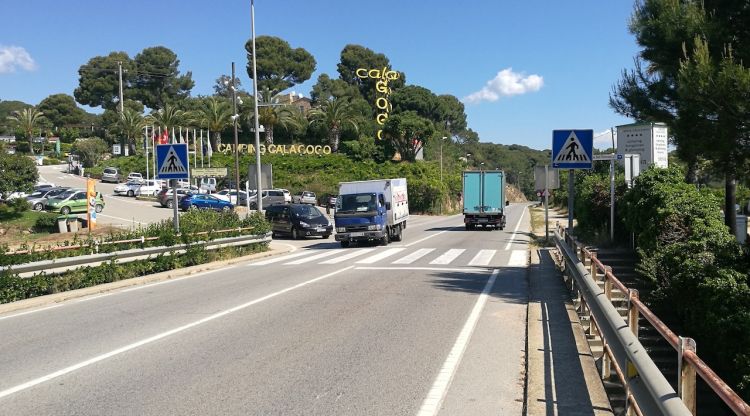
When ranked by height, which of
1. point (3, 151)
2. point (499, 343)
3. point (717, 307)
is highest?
point (3, 151)

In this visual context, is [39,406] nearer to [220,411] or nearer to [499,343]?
[220,411]

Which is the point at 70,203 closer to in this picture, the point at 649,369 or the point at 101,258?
the point at 101,258

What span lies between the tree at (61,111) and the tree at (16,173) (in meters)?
78.5

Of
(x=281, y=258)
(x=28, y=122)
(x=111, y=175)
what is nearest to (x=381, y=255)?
(x=281, y=258)

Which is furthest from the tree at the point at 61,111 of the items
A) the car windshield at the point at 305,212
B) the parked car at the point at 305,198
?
the car windshield at the point at 305,212

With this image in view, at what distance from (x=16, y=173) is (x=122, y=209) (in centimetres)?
1170

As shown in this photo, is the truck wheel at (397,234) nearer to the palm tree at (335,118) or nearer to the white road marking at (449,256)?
the white road marking at (449,256)

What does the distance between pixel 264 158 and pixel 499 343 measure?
70.5 meters

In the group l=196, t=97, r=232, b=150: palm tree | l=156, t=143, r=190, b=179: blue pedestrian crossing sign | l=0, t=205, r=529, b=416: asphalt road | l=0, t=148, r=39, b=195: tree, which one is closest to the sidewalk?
l=0, t=205, r=529, b=416: asphalt road

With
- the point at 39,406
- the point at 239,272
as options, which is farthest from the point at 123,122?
the point at 39,406

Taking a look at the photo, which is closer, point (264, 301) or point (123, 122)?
point (264, 301)

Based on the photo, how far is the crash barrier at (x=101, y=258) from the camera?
11.8 meters

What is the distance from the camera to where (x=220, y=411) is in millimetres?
5516

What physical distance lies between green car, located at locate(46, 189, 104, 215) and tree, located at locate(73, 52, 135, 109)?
71.0 metres
